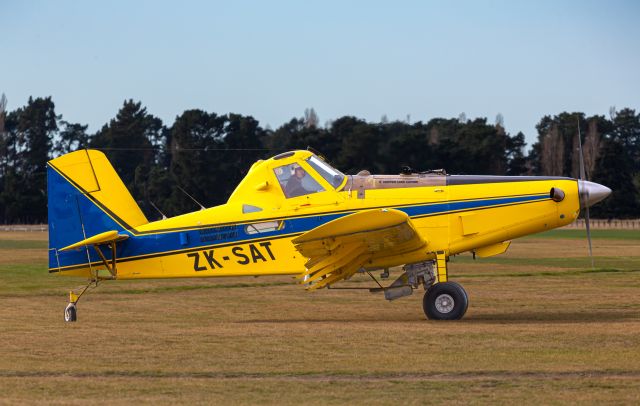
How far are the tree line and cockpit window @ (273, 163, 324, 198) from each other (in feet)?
21.9

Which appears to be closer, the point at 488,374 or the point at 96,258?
the point at 488,374

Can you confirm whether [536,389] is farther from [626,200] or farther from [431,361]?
[626,200]

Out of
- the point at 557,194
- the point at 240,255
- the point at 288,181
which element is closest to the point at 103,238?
the point at 240,255

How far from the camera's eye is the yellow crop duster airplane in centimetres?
1595

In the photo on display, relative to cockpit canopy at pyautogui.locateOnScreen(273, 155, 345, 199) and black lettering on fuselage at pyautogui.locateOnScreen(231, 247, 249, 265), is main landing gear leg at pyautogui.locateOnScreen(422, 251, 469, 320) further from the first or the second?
black lettering on fuselage at pyautogui.locateOnScreen(231, 247, 249, 265)

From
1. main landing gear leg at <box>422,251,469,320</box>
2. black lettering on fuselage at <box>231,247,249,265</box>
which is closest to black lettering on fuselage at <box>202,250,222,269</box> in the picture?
black lettering on fuselage at <box>231,247,249,265</box>

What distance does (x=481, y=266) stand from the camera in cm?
3142

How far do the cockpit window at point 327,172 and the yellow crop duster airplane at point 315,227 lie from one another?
0.02 meters

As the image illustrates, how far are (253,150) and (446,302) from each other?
1299 cm

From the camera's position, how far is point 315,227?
16.2 metres

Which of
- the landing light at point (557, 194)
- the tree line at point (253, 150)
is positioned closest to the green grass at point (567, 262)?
the tree line at point (253, 150)

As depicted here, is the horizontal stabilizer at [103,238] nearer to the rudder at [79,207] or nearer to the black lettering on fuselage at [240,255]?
the rudder at [79,207]

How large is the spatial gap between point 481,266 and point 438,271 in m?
15.6

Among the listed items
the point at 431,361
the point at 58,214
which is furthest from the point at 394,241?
the point at 58,214
